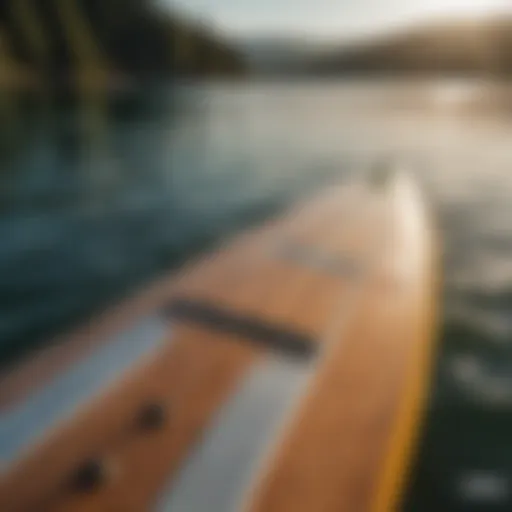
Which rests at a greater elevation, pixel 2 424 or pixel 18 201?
pixel 2 424

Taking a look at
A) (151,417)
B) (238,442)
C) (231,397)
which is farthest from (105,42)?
(238,442)

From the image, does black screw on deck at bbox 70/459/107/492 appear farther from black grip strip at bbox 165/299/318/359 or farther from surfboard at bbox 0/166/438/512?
black grip strip at bbox 165/299/318/359

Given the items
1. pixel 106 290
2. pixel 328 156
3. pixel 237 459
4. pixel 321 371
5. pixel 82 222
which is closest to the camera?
pixel 237 459

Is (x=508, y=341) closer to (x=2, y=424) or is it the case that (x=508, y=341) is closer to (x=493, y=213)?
(x=2, y=424)

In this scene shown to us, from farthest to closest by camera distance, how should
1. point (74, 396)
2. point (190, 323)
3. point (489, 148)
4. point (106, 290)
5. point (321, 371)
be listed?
point (489, 148)
point (106, 290)
point (190, 323)
point (321, 371)
point (74, 396)

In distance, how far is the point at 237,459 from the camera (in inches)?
83.7

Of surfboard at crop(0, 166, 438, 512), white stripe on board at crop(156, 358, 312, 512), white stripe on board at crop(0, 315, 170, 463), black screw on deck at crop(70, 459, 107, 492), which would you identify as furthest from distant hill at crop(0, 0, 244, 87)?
black screw on deck at crop(70, 459, 107, 492)

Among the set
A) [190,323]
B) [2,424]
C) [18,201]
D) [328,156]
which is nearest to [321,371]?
[190,323]

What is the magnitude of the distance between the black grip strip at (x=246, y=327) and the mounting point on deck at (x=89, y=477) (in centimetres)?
107

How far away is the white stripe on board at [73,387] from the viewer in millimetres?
2227

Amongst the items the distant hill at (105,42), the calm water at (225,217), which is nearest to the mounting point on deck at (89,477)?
the calm water at (225,217)

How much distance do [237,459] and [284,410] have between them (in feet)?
1.27

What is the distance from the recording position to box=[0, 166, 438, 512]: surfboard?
2.00 meters

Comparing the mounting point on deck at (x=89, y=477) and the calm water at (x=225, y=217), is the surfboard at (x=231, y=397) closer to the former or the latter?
the mounting point on deck at (x=89, y=477)
